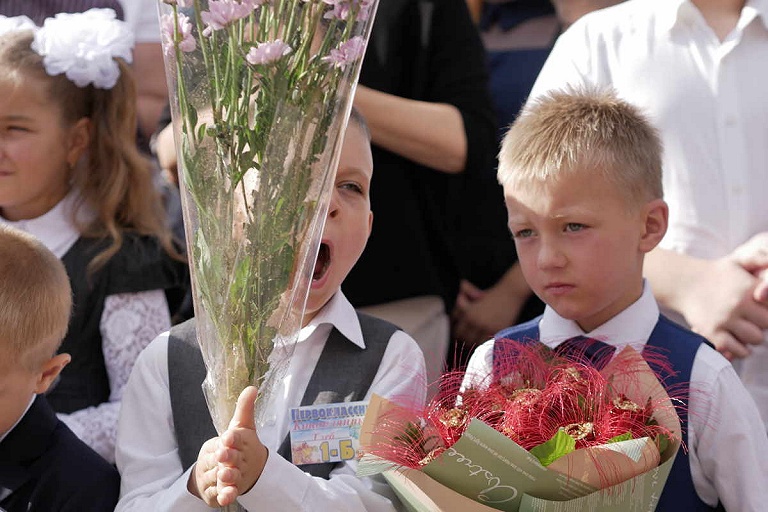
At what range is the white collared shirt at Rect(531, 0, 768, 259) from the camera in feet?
8.65

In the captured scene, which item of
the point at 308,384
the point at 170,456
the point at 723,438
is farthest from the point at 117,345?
the point at 723,438

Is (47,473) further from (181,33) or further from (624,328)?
(624,328)

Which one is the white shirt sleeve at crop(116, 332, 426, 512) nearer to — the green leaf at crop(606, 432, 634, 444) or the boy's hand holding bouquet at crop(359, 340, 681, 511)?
the boy's hand holding bouquet at crop(359, 340, 681, 511)

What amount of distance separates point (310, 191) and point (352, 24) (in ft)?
0.93

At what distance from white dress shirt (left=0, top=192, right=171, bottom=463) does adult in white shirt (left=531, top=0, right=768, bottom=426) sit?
1.25m

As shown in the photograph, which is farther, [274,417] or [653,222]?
[653,222]

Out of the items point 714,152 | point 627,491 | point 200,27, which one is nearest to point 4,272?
point 200,27

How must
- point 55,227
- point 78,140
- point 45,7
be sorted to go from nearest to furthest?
point 55,227, point 78,140, point 45,7

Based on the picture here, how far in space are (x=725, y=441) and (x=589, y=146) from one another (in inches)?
26.0

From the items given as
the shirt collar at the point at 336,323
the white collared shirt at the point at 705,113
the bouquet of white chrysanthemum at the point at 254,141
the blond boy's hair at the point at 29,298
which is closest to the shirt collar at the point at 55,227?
the blond boy's hair at the point at 29,298

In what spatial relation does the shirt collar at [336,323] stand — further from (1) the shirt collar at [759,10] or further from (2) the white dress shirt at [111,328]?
(1) the shirt collar at [759,10]

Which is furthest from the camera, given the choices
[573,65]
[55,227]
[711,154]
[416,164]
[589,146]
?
[416,164]

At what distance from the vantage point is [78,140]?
3.08 metres

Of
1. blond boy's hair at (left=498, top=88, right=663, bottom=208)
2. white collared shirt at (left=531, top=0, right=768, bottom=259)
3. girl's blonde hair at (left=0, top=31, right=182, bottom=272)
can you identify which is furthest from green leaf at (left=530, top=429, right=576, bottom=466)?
girl's blonde hair at (left=0, top=31, right=182, bottom=272)
